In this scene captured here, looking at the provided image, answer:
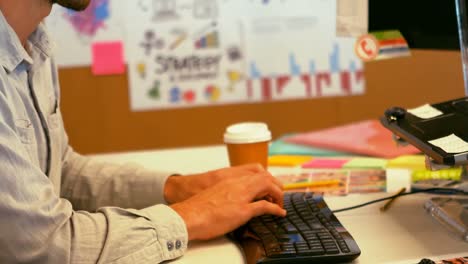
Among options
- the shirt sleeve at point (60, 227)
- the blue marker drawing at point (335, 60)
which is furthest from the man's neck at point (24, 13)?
the blue marker drawing at point (335, 60)

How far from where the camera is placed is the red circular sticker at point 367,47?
4.93ft

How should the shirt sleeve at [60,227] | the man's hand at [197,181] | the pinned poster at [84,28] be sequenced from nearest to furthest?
the shirt sleeve at [60,227] < the man's hand at [197,181] < the pinned poster at [84,28]

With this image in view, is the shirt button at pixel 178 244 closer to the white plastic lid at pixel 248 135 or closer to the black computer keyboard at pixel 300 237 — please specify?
the black computer keyboard at pixel 300 237

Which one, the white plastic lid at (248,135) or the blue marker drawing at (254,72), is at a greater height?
the white plastic lid at (248,135)

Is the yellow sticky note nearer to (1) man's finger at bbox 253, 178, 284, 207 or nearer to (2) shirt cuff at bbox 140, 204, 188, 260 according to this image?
(1) man's finger at bbox 253, 178, 284, 207

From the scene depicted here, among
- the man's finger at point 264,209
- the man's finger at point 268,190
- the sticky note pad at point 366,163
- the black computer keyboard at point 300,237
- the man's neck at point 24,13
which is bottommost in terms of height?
the sticky note pad at point 366,163

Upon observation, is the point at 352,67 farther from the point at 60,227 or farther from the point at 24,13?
the point at 60,227

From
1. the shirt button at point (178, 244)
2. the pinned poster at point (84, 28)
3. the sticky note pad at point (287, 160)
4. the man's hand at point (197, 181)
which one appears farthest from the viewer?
the pinned poster at point (84, 28)

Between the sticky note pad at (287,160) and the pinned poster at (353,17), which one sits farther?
the sticky note pad at (287,160)

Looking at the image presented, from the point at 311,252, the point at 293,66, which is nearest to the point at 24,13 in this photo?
the point at 311,252

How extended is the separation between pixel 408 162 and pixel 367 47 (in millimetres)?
290

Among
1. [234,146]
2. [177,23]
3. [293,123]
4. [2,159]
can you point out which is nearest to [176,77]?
[177,23]

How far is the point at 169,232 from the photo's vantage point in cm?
109

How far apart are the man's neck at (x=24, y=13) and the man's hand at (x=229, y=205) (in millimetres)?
399
